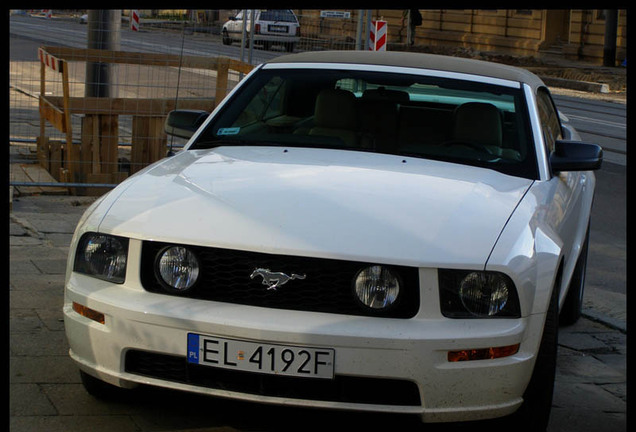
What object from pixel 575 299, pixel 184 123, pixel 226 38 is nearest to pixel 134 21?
pixel 226 38

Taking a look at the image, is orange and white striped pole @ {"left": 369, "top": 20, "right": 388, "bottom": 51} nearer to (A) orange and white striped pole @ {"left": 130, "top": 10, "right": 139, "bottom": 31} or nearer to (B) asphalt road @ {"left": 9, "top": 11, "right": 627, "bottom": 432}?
(A) orange and white striped pole @ {"left": 130, "top": 10, "right": 139, "bottom": 31}

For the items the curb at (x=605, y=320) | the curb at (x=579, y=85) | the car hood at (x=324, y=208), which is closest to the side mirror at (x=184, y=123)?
the car hood at (x=324, y=208)

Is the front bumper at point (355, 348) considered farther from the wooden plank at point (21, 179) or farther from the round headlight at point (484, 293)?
the wooden plank at point (21, 179)

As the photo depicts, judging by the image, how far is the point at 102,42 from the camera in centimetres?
996

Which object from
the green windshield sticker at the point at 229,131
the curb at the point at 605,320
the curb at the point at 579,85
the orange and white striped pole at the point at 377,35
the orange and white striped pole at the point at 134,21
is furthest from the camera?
the curb at the point at 579,85

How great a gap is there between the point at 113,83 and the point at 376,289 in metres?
6.78

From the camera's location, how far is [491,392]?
133 inches

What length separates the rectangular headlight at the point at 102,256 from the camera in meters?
3.58

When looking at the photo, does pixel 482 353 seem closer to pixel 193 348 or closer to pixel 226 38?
pixel 193 348

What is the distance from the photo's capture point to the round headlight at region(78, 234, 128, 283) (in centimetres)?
358

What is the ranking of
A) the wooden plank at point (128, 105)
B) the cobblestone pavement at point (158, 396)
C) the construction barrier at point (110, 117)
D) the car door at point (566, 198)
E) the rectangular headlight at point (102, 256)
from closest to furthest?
the rectangular headlight at point (102, 256) < the cobblestone pavement at point (158, 396) < the car door at point (566, 198) < the wooden plank at point (128, 105) < the construction barrier at point (110, 117)

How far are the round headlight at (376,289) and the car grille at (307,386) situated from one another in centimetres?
25

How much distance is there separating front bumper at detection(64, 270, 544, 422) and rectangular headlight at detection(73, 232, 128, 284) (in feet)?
0.34

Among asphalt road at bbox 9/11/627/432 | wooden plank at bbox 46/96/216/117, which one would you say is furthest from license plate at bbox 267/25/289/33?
asphalt road at bbox 9/11/627/432
